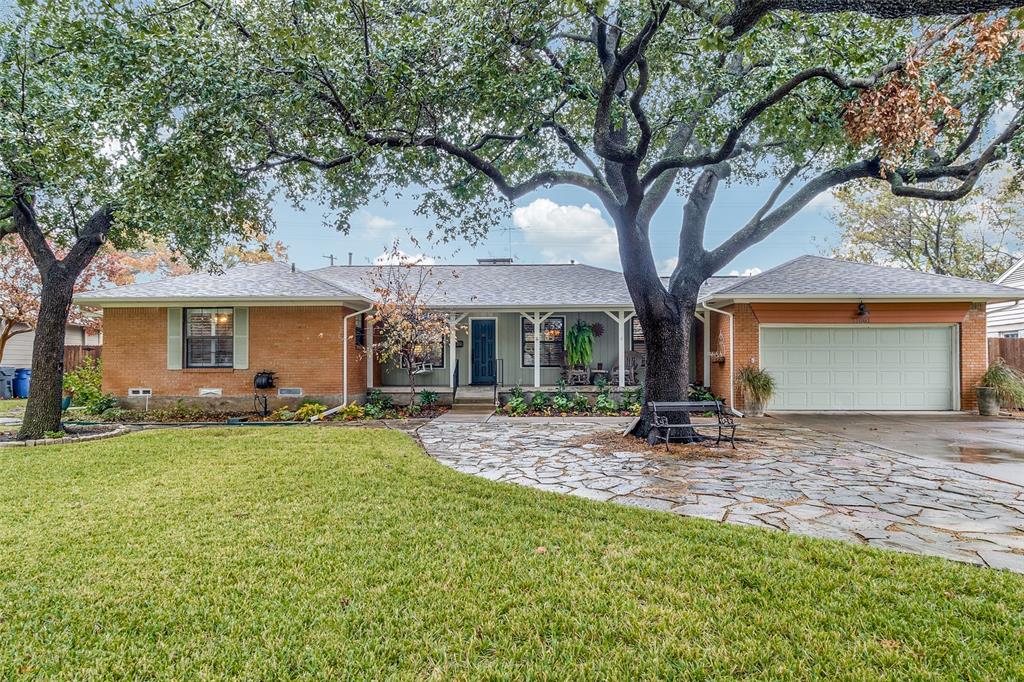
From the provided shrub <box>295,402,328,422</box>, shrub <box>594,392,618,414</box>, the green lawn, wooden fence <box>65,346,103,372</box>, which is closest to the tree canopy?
shrub <box>594,392,618,414</box>

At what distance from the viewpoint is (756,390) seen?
36.5 feet

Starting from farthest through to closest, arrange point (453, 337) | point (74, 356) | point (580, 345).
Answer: point (74, 356), point (580, 345), point (453, 337)

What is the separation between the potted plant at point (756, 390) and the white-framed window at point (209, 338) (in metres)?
12.3

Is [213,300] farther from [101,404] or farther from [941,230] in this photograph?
A: [941,230]

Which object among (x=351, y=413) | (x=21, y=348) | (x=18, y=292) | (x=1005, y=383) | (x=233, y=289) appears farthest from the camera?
(x=21, y=348)

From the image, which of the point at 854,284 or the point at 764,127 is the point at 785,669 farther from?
the point at 854,284

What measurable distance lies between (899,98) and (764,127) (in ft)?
9.67

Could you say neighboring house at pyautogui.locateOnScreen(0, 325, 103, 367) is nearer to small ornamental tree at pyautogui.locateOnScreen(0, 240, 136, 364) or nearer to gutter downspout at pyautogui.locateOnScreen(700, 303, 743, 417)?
small ornamental tree at pyautogui.locateOnScreen(0, 240, 136, 364)

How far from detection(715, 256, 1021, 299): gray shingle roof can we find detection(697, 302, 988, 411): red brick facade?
1.21 feet

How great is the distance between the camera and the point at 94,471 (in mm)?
6203

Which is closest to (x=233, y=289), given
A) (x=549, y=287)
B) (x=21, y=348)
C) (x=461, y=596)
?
(x=549, y=287)

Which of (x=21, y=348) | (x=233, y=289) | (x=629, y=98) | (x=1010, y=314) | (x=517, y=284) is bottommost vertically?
(x=21, y=348)

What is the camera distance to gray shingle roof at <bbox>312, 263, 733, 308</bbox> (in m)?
13.0

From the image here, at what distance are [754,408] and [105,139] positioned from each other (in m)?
13.1
